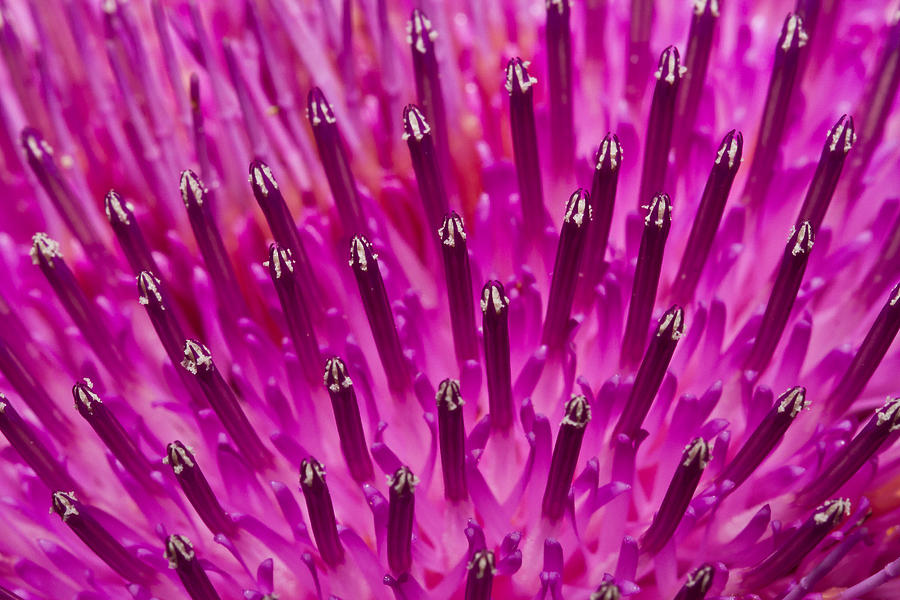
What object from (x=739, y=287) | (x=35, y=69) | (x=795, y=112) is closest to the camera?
(x=739, y=287)

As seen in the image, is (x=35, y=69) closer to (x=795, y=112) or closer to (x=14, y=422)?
(x=14, y=422)

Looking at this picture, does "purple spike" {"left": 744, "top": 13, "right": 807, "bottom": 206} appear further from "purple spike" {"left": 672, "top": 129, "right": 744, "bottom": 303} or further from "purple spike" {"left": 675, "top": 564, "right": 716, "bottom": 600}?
"purple spike" {"left": 675, "top": 564, "right": 716, "bottom": 600}

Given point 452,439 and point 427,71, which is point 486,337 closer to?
point 452,439

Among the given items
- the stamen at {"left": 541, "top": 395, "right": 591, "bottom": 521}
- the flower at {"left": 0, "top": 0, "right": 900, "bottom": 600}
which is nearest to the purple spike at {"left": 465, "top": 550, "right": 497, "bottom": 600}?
the flower at {"left": 0, "top": 0, "right": 900, "bottom": 600}

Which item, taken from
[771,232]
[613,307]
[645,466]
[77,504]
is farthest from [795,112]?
[77,504]

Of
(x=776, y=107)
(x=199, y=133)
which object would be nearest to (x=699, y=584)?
(x=776, y=107)

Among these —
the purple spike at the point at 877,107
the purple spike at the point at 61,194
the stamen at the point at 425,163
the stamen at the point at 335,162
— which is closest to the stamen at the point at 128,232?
the purple spike at the point at 61,194

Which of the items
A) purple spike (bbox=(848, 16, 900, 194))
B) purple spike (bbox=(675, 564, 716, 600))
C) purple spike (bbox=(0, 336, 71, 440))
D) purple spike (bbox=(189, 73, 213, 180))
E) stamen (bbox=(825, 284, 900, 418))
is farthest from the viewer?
purple spike (bbox=(189, 73, 213, 180))
